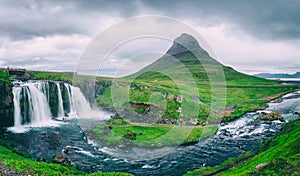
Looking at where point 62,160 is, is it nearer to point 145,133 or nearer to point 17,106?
point 145,133

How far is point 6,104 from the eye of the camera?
5119 cm

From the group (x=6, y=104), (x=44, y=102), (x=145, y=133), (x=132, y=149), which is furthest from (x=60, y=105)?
(x=132, y=149)

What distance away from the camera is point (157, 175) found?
31781 mm

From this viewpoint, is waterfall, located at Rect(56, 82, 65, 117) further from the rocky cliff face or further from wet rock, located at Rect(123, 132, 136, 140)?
wet rock, located at Rect(123, 132, 136, 140)

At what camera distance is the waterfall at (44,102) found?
180ft

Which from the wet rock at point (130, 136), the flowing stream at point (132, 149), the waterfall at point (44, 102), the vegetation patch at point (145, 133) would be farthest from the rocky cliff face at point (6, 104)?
the wet rock at point (130, 136)

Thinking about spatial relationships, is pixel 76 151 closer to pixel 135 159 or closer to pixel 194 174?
pixel 135 159

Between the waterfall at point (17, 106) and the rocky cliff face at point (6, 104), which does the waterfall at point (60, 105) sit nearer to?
the waterfall at point (17, 106)

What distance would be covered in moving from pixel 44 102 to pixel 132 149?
107 ft

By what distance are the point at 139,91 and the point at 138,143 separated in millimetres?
34197

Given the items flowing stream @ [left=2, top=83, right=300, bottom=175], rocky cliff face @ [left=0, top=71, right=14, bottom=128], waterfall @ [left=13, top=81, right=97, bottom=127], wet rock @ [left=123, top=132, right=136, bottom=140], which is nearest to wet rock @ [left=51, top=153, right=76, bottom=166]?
flowing stream @ [left=2, top=83, right=300, bottom=175]

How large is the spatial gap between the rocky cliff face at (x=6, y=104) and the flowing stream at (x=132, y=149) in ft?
5.14

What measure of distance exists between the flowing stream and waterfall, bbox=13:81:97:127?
31 centimetres

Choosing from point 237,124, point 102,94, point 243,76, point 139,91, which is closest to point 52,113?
point 102,94
